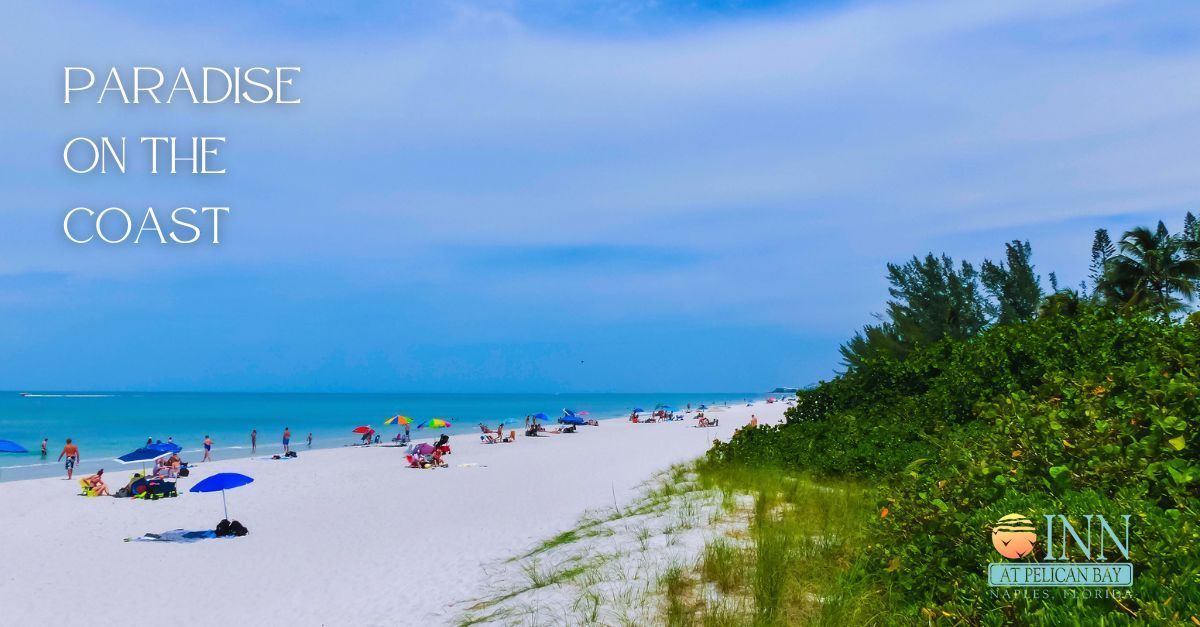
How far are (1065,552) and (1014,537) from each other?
0.26 m

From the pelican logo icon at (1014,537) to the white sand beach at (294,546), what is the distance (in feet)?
19.1

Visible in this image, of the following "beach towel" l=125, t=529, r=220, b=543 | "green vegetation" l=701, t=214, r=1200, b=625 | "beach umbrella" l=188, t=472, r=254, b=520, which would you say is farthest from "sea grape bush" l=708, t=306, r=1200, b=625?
"beach towel" l=125, t=529, r=220, b=543

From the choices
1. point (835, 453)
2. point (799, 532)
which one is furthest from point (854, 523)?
point (835, 453)

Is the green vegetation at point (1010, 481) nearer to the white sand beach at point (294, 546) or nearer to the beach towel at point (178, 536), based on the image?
the white sand beach at point (294, 546)

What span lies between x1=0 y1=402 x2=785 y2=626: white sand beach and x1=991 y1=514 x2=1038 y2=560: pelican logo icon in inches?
229

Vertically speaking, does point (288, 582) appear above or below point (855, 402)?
below

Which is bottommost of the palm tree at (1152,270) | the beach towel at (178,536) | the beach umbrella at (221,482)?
the beach towel at (178,536)

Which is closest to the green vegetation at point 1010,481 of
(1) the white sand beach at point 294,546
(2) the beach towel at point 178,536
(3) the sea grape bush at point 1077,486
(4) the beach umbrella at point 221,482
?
(3) the sea grape bush at point 1077,486

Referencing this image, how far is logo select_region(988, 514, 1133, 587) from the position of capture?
357 cm

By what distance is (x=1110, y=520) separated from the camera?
3.98m

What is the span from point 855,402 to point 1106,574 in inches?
564

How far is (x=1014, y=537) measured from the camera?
160 inches

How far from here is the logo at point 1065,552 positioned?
3.57 m

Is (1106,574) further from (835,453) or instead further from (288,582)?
(288,582)
